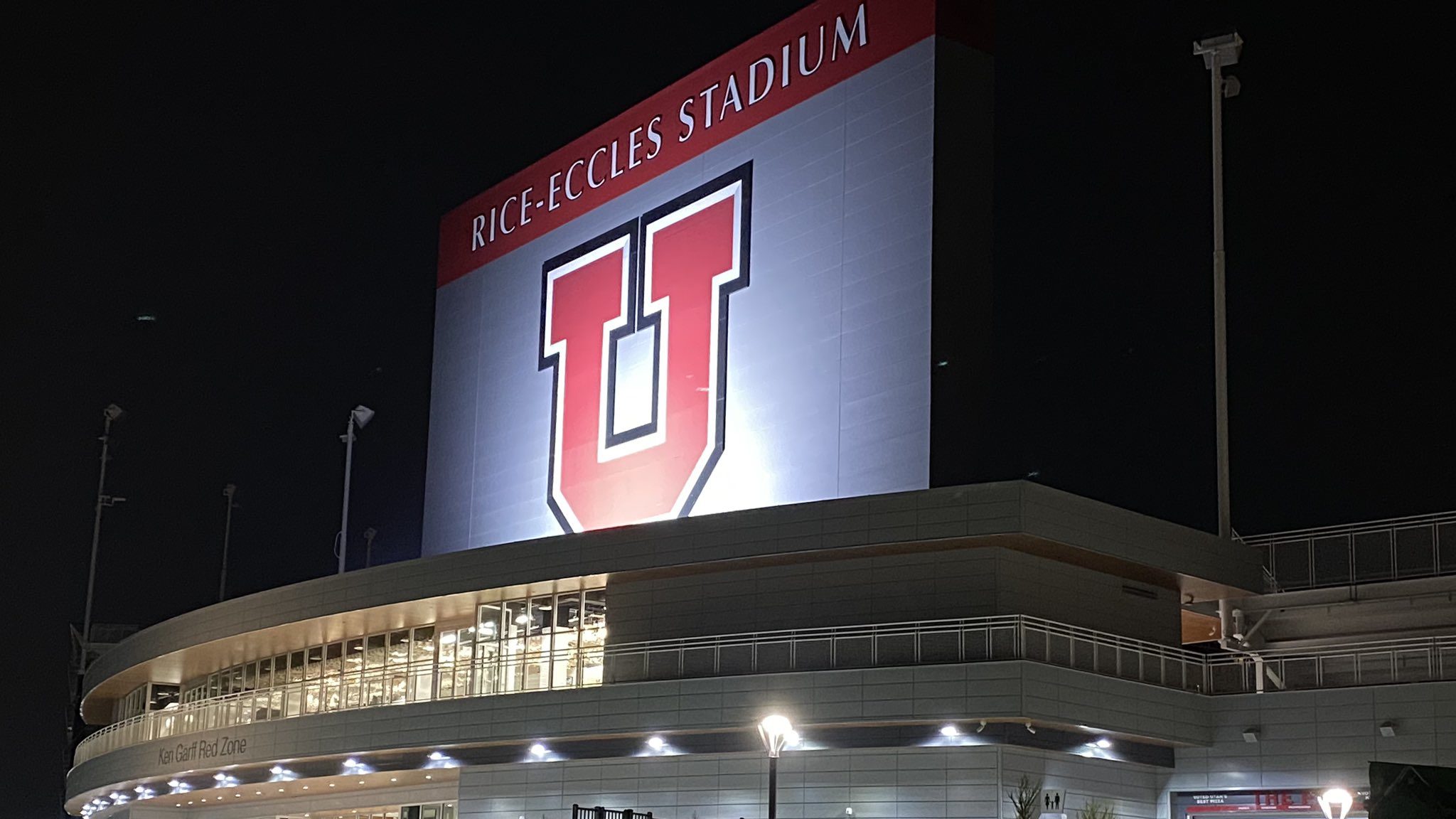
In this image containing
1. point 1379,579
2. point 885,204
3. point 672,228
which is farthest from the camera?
point 672,228

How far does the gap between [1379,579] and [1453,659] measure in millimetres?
2668

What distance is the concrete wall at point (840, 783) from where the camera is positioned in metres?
33.4

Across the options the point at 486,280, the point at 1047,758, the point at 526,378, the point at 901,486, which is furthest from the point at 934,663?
the point at 486,280

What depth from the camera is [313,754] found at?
144 ft

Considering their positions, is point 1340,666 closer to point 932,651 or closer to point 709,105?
point 932,651

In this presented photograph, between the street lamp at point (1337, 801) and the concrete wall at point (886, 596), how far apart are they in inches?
269

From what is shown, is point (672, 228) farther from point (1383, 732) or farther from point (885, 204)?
point (1383, 732)

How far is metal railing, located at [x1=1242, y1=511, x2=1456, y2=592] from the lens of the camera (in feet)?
125

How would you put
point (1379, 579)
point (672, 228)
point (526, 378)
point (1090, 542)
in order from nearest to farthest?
point (1090, 542) → point (1379, 579) → point (672, 228) → point (526, 378)

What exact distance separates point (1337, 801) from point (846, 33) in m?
22.5

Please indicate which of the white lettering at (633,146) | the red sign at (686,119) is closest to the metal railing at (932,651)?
the red sign at (686,119)

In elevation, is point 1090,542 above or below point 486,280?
below

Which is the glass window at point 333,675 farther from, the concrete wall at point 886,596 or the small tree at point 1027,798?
the small tree at point 1027,798

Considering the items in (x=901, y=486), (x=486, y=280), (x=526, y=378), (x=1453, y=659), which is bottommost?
(x=1453, y=659)
